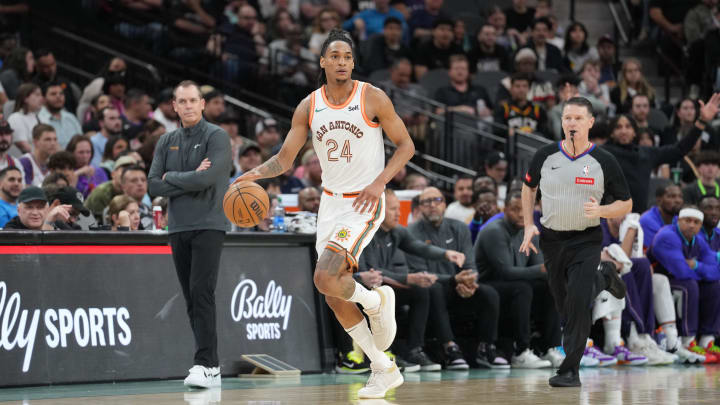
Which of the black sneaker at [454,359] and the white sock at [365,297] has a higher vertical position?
the white sock at [365,297]

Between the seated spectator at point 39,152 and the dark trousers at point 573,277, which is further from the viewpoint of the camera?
the seated spectator at point 39,152

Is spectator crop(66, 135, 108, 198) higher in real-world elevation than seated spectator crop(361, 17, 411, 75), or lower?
lower

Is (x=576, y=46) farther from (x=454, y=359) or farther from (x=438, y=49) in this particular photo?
(x=454, y=359)

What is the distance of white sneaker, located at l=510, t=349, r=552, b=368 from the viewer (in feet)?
38.0

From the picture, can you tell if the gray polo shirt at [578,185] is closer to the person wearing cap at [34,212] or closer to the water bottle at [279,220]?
the water bottle at [279,220]

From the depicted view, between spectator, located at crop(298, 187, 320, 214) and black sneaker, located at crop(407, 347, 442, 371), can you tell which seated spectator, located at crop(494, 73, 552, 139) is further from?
black sneaker, located at crop(407, 347, 442, 371)

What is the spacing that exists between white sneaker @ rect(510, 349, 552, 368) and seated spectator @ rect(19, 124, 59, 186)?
5.54 metres

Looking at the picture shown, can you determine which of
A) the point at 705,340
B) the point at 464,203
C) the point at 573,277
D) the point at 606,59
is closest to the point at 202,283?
the point at 573,277

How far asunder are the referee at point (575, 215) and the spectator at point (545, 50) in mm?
10093

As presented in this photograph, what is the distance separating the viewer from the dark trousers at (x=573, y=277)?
8.91 m

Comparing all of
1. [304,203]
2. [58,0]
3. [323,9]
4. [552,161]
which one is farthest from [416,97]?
[552,161]

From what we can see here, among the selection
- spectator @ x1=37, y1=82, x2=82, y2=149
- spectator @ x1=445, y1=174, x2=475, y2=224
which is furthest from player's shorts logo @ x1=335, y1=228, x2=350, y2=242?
spectator @ x1=37, y1=82, x2=82, y2=149

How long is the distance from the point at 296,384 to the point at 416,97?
8.19 metres

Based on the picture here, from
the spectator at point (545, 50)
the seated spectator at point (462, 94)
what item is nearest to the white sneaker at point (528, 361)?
the seated spectator at point (462, 94)
